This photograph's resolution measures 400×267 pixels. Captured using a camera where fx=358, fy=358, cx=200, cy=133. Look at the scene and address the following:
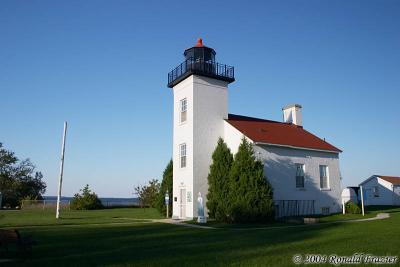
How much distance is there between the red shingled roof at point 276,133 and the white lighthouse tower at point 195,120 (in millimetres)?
1653

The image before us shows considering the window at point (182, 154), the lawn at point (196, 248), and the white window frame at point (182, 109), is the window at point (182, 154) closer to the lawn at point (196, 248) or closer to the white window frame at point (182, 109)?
the white window frame at point (182, 109)

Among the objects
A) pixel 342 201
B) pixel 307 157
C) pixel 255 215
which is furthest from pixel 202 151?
pixel 342 201

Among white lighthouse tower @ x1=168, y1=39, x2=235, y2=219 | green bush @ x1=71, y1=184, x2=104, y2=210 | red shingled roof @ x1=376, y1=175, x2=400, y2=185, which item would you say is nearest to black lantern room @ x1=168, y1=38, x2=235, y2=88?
white lighthouse tower @ x1=168, y1=39, x2=235, y2=219

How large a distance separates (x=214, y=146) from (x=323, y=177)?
9.03 m

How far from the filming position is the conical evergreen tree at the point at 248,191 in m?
19.8

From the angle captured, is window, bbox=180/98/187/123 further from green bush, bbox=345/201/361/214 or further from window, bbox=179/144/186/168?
green bush, bbox=345/201/361/214

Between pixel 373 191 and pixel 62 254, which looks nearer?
pixel 62 254

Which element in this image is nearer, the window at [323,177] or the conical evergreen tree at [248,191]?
the conical evergreen tree at [248,191]

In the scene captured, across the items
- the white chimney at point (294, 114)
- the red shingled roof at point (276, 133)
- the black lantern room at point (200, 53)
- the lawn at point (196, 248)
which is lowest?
the lawn at point (196, 248)

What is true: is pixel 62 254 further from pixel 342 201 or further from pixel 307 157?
pixel 342 201

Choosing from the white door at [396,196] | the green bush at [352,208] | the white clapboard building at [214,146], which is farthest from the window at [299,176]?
the white door at [396,196]

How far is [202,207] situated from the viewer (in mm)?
20719

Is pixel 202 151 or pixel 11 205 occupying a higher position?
pixel 202 151

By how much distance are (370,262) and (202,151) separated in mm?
15611
